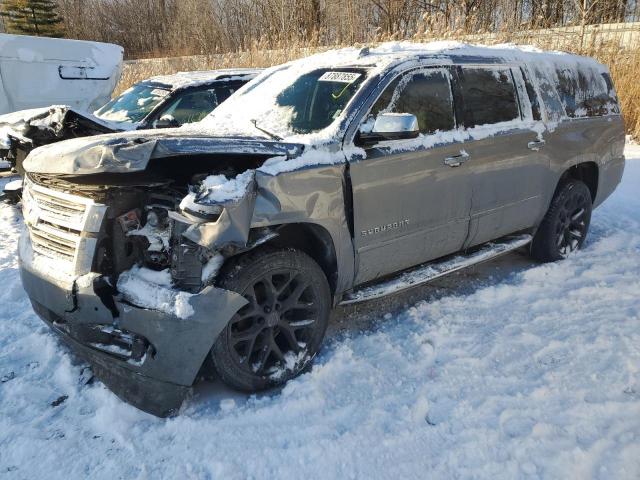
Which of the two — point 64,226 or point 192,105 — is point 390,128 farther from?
point 192,105

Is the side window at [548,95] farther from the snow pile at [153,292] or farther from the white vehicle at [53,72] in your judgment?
the white vehicle at [53,72]

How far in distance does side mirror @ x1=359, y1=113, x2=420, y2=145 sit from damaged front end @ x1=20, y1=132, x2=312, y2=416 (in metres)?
0.75

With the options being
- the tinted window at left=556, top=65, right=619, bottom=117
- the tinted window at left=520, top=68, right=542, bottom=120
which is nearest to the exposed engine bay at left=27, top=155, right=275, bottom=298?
the tinted window at left=520, top=68, right=542, bottom=120

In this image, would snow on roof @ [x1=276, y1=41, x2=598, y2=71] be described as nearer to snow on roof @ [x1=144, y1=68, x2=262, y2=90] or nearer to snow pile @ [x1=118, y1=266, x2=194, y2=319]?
snow pile @ [x1=118, y1=266, x2=194, y2=319]

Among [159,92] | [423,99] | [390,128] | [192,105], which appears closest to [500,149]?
[423,99]

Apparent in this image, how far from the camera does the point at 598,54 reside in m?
10.4

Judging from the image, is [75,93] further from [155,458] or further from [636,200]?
[636,200]

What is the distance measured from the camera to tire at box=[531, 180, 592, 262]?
4.79 m

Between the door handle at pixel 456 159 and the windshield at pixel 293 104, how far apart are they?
822mm

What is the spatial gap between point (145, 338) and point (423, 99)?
7.90 feet

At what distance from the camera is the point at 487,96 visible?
4.07m

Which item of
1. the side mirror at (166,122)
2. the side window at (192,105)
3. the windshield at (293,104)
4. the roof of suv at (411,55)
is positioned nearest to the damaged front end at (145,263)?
the windshield at (293,104)

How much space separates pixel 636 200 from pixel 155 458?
21.7ft

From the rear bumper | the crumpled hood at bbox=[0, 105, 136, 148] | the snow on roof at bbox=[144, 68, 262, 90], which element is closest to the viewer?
the rear bumper
